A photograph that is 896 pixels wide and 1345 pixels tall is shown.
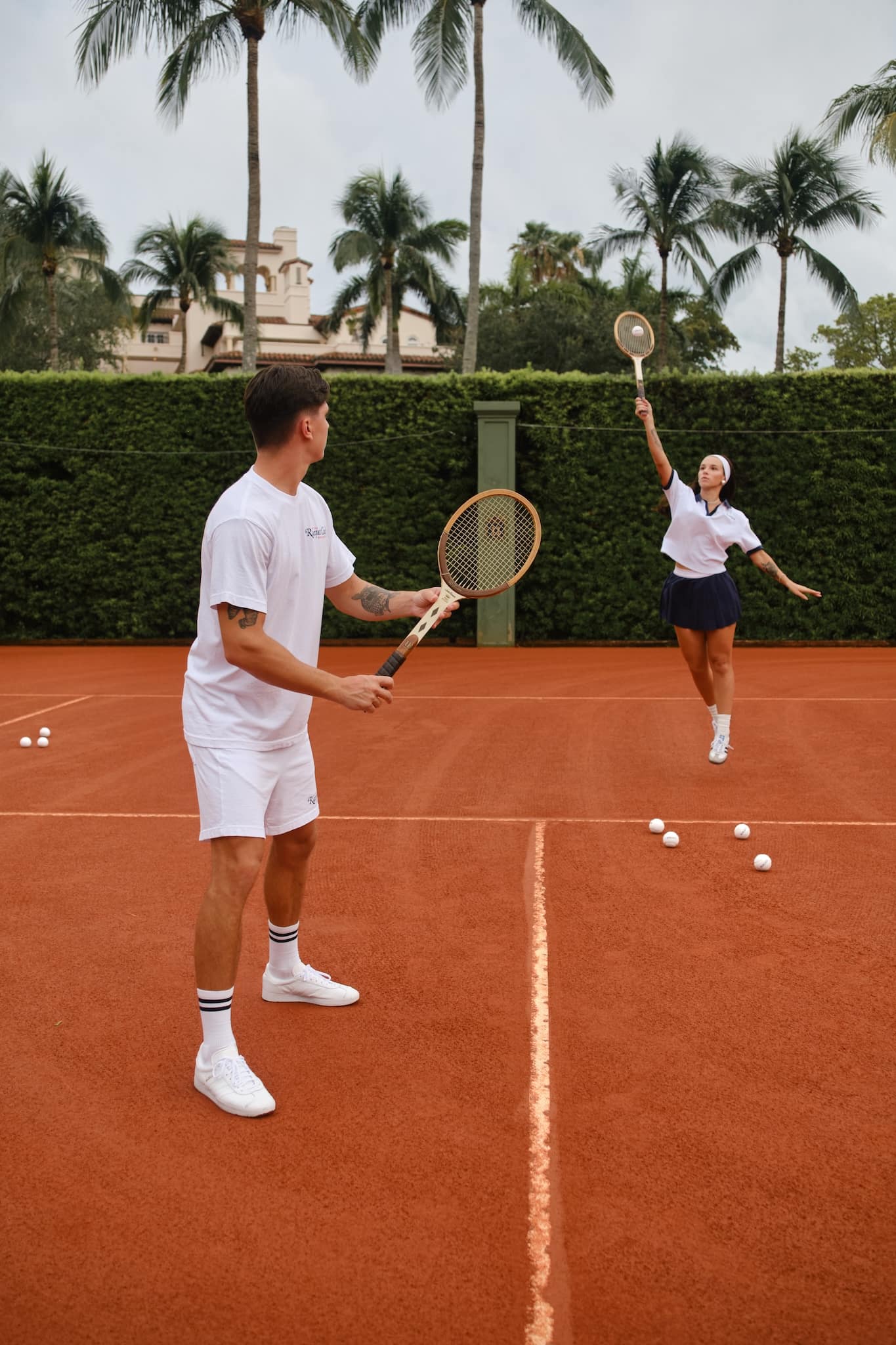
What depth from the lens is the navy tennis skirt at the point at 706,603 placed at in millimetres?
7910

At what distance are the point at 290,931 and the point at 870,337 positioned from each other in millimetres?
45858

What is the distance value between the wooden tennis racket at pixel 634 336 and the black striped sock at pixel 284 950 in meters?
6.54

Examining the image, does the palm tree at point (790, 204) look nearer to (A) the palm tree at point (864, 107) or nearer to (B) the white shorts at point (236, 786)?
(A) the palm tree at point (864, 107)

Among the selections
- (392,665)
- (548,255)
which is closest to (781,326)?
(548,255)

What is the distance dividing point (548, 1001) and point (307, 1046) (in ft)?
2.86

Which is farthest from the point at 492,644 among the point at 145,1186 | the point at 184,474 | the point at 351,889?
the point at 145,1186

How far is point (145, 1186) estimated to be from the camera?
2.96 m

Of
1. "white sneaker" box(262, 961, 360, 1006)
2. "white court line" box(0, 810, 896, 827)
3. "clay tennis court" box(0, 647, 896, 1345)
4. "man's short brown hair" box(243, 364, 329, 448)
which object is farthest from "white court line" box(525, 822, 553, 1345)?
"man's short brown hair" box(243, 364, 329, 448)

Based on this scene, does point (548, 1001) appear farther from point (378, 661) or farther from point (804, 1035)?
point (378, 661)

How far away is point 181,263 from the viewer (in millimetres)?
43531

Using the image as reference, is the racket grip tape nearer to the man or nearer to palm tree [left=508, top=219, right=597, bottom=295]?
the man

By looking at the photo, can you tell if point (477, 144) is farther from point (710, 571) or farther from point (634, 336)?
point (710, 571)

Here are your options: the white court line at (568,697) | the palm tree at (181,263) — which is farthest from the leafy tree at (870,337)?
the white court line at (568,697)

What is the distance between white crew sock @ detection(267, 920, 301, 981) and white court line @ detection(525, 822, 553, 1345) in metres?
0.83
